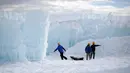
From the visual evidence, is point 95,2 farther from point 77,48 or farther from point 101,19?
point 77,48

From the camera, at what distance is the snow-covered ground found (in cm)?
355

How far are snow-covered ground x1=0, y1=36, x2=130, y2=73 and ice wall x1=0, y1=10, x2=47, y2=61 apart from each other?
0.60ft

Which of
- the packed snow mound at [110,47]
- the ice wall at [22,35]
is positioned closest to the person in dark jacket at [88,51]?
the packed snow mound at [110,47]

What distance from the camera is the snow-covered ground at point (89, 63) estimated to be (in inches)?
140

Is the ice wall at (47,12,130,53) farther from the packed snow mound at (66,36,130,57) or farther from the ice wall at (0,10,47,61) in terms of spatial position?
the ice wall at (0,10,47,61)

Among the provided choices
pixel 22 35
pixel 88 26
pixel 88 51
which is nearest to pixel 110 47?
pixel 88 51

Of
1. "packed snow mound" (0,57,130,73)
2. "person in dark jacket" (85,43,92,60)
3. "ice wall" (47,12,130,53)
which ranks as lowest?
"packed snow mound" (0,57,130,73)

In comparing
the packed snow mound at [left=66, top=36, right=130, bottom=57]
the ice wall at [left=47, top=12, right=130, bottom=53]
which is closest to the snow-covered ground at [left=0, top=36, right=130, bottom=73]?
the packed snow mound at [left=66, top=36, right=130, bottom=57]

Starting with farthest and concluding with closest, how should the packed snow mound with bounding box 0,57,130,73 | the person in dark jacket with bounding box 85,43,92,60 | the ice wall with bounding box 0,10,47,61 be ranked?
the person in dark jacket with bounding box 85,43,92,60
the ice wall with bounding box 0,10,47,61
the packed snow mound with bounding box 0,57,130,73

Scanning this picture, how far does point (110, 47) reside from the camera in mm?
4113

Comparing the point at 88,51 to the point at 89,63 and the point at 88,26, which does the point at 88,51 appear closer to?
the point at 89,63

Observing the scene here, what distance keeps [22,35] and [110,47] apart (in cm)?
143

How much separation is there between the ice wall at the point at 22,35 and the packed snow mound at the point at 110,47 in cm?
55

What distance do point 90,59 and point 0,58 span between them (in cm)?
141
